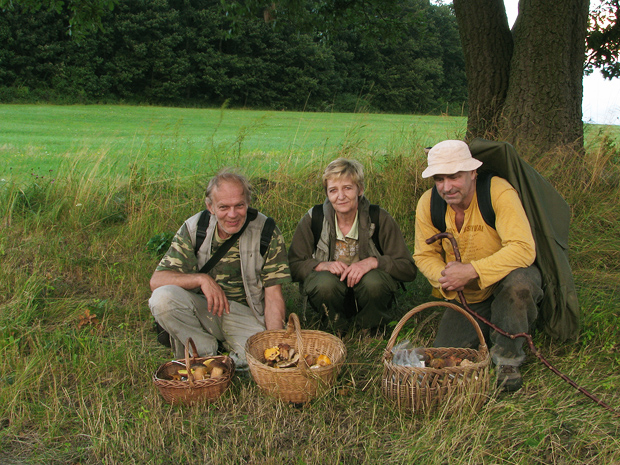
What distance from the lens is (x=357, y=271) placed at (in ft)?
11.3

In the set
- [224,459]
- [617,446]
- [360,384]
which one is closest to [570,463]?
[617,446]

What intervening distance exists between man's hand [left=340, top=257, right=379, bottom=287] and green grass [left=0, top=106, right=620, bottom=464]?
46cm

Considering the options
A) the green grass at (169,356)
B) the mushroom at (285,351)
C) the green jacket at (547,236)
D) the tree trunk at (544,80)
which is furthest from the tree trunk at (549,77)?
the mushroom at (285,351)

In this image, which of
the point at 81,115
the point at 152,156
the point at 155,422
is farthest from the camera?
the point at 81,115

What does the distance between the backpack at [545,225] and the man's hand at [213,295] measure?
147 cm

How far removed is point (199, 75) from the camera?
39844mm

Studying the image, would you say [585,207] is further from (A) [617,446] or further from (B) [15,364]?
(B) [15,364]

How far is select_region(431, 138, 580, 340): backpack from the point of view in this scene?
3045 mm

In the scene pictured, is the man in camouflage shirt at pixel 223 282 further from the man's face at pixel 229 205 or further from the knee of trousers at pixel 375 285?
the knee of trousers at pixel 375 285

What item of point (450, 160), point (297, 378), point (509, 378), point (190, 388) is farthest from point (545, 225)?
point (190, 388)

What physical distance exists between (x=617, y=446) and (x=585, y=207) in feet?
12.1

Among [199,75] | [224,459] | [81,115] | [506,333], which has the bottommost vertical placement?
[224,459]

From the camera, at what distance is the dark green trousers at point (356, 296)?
346cm

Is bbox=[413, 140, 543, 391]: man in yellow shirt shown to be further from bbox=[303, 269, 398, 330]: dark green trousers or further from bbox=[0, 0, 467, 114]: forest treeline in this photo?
bbox=[0, 0, 467, 114]: forest treeline
